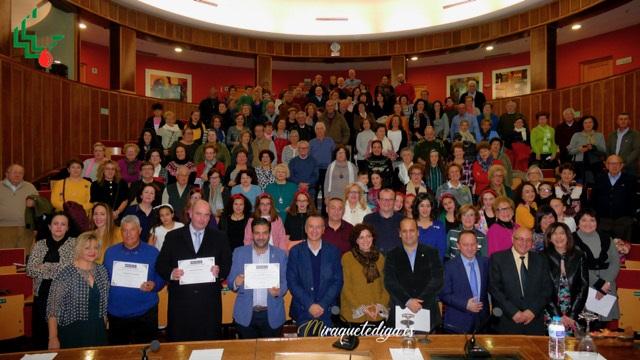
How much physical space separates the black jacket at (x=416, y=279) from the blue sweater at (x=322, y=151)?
Result: 14.2 ft

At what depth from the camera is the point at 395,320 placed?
432cm

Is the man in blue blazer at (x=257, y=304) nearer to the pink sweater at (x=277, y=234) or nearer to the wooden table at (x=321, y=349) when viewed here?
the wooden table at (x=321, y=349)

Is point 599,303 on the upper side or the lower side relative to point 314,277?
lower

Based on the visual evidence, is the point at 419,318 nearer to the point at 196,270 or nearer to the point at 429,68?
the point at 196,270

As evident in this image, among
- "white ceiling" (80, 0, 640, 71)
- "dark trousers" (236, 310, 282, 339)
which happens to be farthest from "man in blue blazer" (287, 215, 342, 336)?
"white ceiling" (80, 0, 640, 71)

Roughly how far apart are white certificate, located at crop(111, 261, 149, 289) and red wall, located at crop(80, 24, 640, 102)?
14.2 metres

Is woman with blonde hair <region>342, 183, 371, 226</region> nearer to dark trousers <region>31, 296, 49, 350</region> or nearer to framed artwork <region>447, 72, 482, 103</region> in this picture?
dark trousers <region>31, 296, 49, 350</region>

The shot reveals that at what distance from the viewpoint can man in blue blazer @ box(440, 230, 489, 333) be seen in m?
4.47

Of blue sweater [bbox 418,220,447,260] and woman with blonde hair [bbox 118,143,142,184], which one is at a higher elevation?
woman with blonde hair [bbox 118,143,142,184]

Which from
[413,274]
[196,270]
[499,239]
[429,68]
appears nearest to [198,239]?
[196,270]

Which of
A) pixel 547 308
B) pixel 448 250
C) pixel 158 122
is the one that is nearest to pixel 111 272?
pixel 448 250

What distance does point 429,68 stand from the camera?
19.6 metres

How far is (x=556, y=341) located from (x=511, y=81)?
1613 cm

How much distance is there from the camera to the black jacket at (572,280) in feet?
14.7
